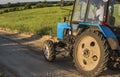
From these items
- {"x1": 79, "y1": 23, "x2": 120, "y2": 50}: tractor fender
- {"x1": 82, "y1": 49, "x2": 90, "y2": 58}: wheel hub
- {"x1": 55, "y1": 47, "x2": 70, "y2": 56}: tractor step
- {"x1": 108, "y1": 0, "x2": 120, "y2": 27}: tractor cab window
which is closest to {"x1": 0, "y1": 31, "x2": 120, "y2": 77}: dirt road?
{"x1": 55, "y1": 47, "x2": 70, "y2": 56}: tractor step

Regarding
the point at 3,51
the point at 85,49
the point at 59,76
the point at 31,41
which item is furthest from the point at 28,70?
the point at 31,41

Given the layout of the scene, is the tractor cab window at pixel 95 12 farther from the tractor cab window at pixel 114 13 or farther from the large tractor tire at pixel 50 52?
the large tractor tire at pixel 50 52

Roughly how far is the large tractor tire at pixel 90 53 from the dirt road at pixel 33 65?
41cm

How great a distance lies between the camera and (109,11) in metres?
9.66

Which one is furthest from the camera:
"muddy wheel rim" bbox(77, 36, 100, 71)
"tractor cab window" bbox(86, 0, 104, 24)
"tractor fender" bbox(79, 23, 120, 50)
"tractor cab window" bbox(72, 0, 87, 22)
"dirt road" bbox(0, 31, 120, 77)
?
"tractor cab window" bbox(72, 0, 87, 22)

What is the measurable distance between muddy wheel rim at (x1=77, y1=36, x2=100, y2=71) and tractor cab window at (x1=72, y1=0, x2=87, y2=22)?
109cm

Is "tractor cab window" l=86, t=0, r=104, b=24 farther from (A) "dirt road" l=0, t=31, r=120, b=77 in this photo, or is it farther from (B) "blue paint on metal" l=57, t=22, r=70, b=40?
(B) "blue paint on metal" l=57, t=22, r=70, b=40

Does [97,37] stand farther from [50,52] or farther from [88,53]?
[50,52]

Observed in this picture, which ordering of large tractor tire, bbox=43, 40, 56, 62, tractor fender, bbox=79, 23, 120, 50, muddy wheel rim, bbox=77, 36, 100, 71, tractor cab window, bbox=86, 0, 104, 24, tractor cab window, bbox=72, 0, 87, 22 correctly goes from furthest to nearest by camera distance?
large tractor tire, bbox=43, 40, 56, 62
tractor cab window, bbox=72, 0, 87, 22
tractor cab window, bbox=86, 0, 104, 24
muddy wheel rim, bbox=77, 36, 100, 71
tractor fender, bbox=79, 23, 120, 50

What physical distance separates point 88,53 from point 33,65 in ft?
8.04

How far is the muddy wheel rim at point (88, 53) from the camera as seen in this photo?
9539 mm

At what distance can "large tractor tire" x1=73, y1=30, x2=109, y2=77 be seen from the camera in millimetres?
9219

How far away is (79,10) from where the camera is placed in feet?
36.5

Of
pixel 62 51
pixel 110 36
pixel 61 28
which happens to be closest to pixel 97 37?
pixel 110 36
